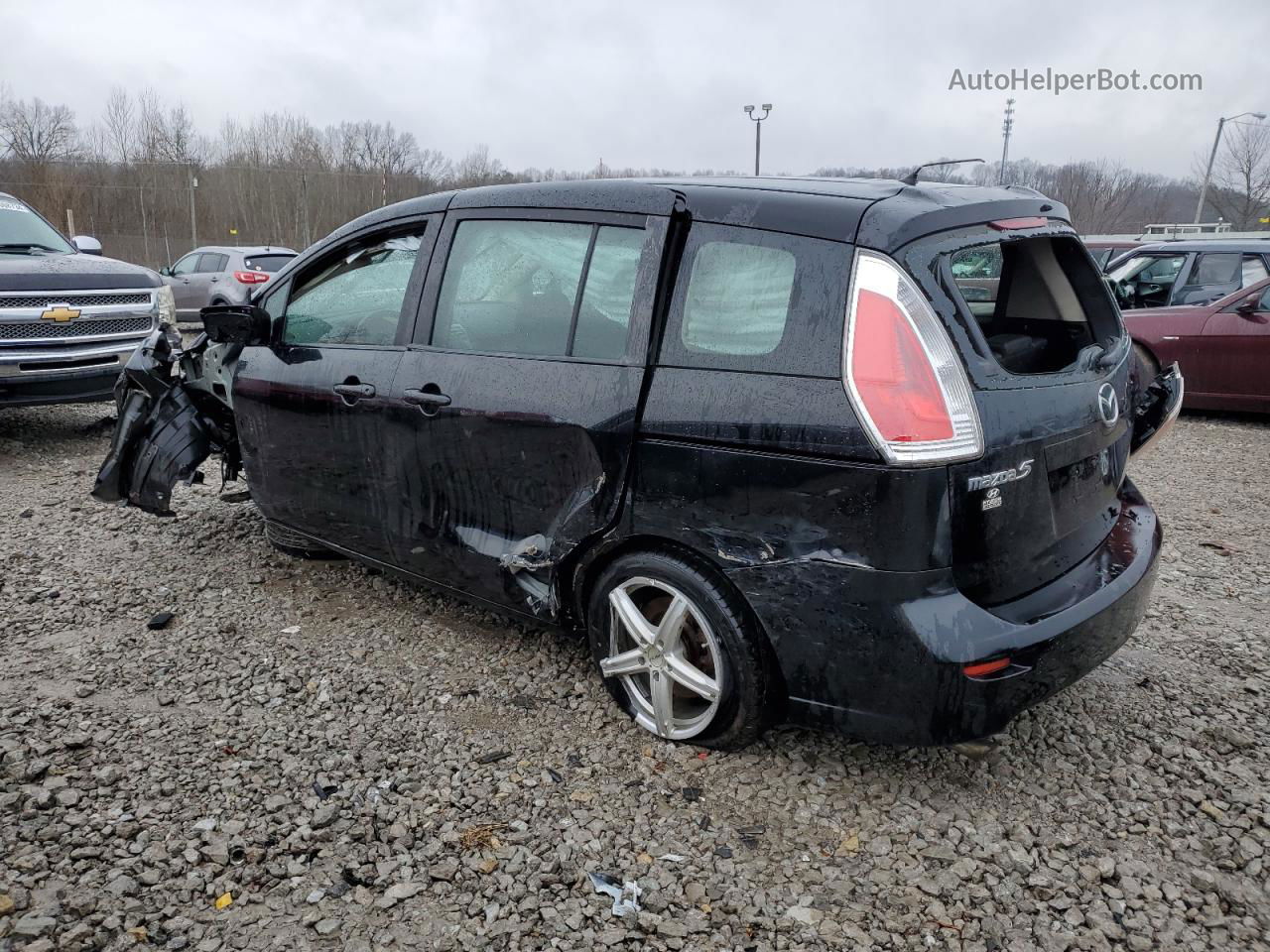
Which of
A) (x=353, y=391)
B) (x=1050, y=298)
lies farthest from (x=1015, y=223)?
(x=353, y=391)

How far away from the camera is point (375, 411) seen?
343 centimetres

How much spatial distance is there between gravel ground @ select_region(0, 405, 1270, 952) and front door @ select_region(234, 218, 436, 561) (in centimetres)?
52

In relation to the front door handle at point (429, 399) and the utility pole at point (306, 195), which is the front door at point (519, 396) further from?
the utility pole at point (306, 195)

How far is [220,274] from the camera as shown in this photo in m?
17.2

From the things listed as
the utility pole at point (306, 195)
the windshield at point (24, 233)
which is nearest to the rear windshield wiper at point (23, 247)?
the windshield at point (24, 233)

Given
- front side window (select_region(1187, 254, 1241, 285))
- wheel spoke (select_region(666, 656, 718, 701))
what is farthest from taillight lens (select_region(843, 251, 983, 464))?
front side window (select_region(1187, 254, 1241, 285))

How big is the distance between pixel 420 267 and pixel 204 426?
2.00 m

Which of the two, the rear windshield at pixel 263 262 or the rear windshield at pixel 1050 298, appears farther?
the rear windshield at pixel 263 262

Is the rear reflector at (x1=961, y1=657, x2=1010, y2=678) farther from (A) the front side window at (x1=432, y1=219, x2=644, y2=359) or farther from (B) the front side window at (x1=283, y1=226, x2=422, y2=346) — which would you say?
(B) the front side window at (x1=283, y1=226, x2=422, y2=346)

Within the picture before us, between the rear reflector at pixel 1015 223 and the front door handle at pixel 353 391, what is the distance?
2.20 m

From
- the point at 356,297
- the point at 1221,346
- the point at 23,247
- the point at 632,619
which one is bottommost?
the point at 632,619

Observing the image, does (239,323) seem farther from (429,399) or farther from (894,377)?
(894,377)

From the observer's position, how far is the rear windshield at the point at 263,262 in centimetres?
1681

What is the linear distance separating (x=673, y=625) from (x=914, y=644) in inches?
28.7
